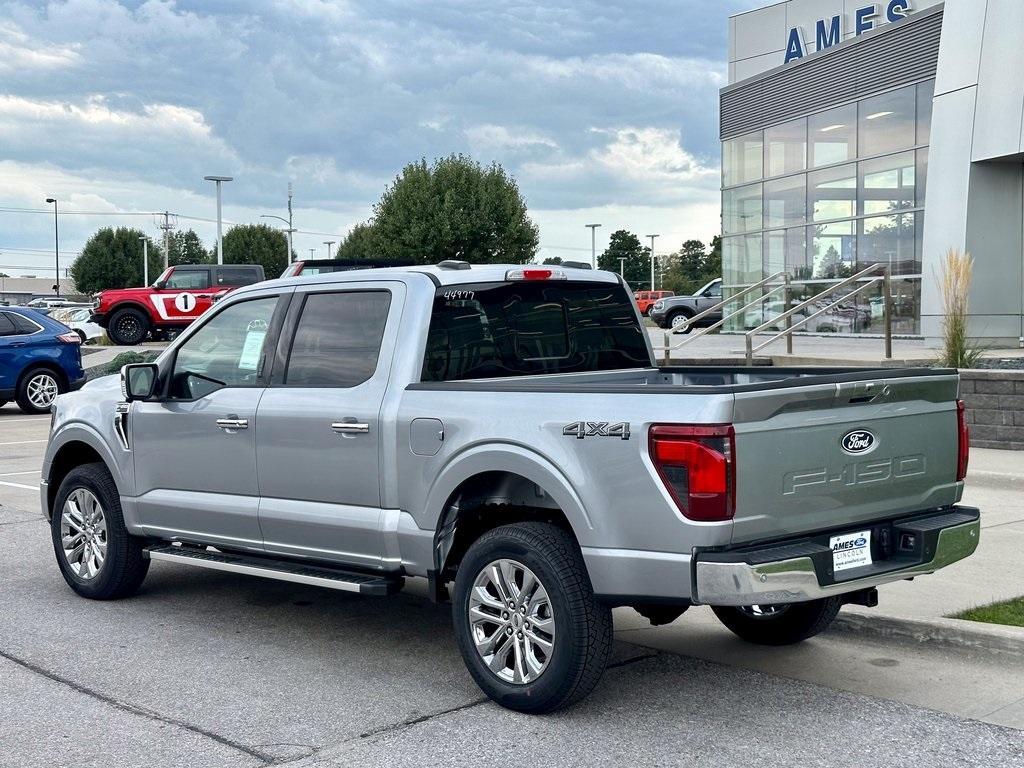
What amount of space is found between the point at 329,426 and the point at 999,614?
3.54 meters

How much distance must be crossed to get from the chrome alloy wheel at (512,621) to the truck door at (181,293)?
27.6m

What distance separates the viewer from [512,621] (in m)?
5.26

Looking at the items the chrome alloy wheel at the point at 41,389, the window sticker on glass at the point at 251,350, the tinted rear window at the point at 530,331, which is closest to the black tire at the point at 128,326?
the chrome alloy wheel at the point at 41,389

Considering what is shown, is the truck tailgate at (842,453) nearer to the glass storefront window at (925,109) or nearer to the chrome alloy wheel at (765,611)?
the chrome alloy wheel at (765,611)

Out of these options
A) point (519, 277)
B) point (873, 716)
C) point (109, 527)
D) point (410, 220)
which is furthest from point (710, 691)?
point (410, 220)

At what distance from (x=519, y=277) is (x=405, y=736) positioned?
7.97ft

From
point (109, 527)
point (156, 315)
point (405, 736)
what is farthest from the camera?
point (156, 315)

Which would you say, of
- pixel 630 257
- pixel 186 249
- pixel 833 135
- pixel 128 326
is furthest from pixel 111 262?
pixel 833 135

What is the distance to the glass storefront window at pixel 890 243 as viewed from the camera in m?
25.9

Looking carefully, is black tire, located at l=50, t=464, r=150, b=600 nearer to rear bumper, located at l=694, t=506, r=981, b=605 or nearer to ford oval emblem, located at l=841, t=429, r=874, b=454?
rear bumper, located at l=694, t=506, r=981, b=605

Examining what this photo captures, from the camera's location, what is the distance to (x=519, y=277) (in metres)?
6.33

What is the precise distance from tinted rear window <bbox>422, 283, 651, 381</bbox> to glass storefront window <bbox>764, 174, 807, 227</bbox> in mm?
24440

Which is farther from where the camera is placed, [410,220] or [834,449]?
[410,220]

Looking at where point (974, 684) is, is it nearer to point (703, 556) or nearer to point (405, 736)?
point (703, 556)
